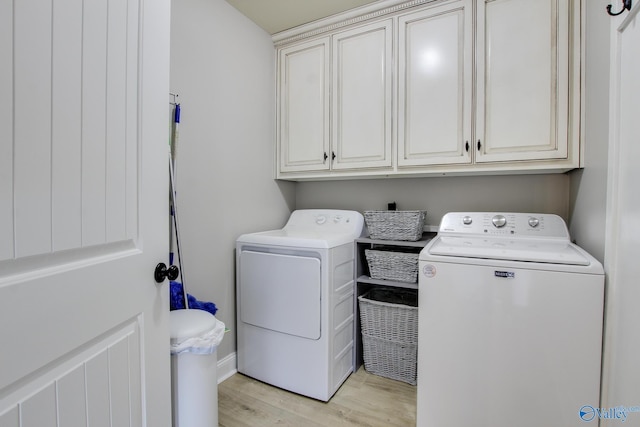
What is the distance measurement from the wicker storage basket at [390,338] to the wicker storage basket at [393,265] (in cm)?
18

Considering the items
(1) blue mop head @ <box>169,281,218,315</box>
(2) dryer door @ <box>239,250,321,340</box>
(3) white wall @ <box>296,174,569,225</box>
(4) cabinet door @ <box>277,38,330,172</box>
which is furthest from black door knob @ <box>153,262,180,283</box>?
(3) white wall @ <box>296,174,569,225</box>

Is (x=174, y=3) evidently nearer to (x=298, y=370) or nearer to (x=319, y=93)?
(x=319, y=93)

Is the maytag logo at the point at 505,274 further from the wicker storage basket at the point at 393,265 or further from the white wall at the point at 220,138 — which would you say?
the white wall at the point at 220,138

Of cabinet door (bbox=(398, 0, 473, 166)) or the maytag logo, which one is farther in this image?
cabinet door (bbox=(398, 0, 473, 166))

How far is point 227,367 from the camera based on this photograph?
2049 millimetres

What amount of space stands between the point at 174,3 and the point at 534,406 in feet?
8.63

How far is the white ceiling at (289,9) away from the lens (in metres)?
2.02

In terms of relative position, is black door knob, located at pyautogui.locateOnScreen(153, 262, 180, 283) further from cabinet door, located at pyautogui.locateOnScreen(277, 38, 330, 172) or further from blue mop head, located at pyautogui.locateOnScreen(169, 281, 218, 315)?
cabinet door, located at pyautogui.locateOnScreen(277, 38, 330, 172)

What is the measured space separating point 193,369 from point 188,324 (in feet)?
0.59

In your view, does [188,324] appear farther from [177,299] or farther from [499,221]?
[499,221]

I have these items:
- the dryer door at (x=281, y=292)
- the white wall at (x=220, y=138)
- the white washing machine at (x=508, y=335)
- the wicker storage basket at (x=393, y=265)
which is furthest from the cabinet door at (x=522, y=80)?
the white wall at (x=220, y=138)

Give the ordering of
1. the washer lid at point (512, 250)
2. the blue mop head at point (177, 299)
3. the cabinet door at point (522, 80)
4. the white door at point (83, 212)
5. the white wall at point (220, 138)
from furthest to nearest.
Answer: the white wall at point (220, 138) → the cabinet door at point (522, 80) → the blue mop head at point (177, 299) → the washer lid at point (512, 250) → the white door at point (83, 212)

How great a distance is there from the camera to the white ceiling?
2.02 m

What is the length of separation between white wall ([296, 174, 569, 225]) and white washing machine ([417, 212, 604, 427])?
57 cm
